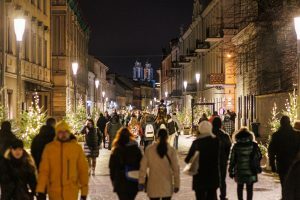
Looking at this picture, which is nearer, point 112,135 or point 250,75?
point 112,135

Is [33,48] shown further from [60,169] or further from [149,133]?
[60,169]

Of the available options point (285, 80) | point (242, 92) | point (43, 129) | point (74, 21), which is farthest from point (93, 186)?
point (74, 21)

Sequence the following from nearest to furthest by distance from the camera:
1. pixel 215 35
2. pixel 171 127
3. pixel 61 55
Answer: pixel 171 127, pixel 61 55, pixel 215 35

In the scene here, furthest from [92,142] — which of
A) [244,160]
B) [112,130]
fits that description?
[112,130]

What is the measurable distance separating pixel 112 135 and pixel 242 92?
68.4 ft

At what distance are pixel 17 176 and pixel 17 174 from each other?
0.04 metres

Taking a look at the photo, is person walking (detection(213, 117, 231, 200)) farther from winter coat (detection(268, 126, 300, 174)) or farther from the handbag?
the handbag

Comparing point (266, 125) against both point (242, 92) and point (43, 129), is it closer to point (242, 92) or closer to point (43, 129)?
point (242, 92)

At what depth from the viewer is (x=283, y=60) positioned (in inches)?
1187

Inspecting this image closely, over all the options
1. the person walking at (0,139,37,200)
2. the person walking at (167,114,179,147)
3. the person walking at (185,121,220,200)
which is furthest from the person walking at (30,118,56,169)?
the person walking at (167,114,179,147)

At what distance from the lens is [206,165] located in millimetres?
10625

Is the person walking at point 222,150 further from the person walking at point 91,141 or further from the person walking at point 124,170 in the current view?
the person walking at point 91,141

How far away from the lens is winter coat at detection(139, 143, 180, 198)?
979 cm

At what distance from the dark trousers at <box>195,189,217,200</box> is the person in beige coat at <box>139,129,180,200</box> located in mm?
834
